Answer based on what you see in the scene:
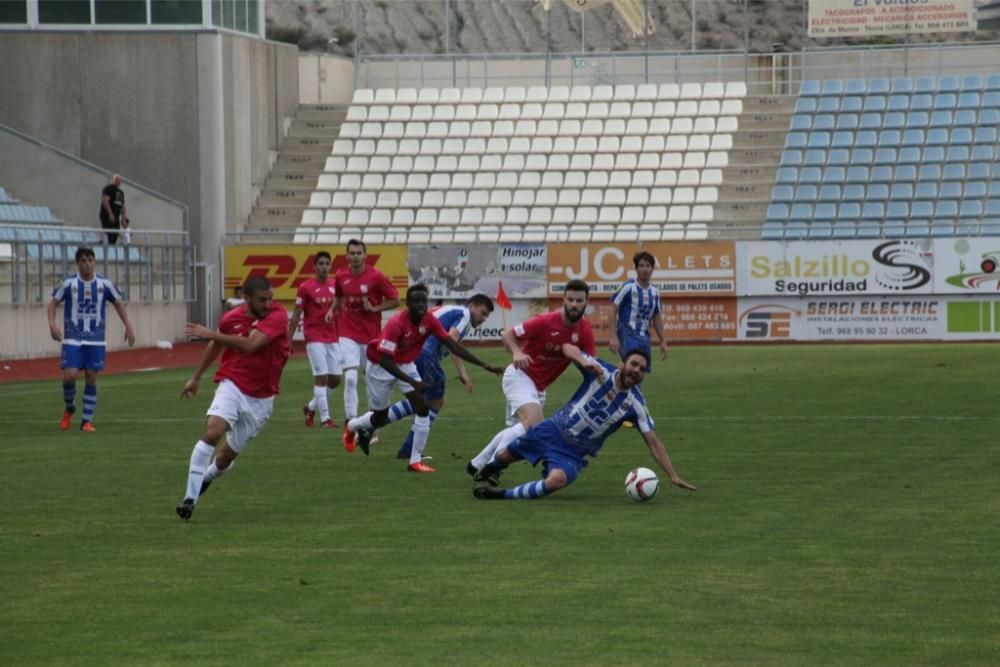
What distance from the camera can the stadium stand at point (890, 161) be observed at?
140 ft

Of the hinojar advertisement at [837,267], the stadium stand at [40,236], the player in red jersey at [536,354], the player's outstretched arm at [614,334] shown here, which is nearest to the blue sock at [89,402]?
the player's outstretched arm at [614,334]

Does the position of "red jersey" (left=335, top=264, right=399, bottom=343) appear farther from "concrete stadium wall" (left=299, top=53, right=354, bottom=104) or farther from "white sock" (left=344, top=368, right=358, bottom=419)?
"concrete stadium wall" (left=299, top=53, right=354, bottom=104)

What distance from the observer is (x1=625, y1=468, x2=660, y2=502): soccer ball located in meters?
13.1

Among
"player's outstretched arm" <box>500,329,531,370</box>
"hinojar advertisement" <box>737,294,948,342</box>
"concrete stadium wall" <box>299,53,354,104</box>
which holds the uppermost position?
"concrete stadium wall" <box>299,53,354,104</box>

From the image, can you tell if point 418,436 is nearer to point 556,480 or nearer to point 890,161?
point 556,480

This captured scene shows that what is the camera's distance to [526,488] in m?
13.5

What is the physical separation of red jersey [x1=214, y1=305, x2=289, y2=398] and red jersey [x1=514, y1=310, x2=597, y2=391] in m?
2.40

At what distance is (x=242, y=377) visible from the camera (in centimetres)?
1284

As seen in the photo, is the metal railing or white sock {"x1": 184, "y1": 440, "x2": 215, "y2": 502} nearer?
white sock {"x1": 184, "y1": 440, "x2": 215, "y2": 502}

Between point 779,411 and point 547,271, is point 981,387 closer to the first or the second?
point 779,411

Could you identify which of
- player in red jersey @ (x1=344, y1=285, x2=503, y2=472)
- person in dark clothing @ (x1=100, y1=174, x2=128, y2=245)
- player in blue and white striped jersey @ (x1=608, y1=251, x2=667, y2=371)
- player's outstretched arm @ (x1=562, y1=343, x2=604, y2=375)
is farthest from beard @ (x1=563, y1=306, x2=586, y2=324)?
person in dark clothing @ (x1=100, y1=174, x2=128, y2=245)

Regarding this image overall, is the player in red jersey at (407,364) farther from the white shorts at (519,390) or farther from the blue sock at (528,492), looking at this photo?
the blue sock at (528,492)

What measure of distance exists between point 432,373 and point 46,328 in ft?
66.6

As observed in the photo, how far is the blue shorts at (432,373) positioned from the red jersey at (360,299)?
2.34 meters
